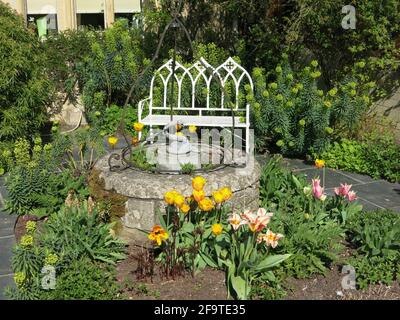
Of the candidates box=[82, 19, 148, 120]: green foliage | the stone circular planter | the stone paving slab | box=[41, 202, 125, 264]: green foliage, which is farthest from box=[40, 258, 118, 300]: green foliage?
box=[82, 19, 148, 120]: green foliage

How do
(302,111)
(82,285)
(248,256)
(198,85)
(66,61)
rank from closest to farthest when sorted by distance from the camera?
(82,285)
(248,256)
(302,111)
(198,85)
(66,61)

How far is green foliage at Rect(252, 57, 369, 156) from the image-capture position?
22.3 ft

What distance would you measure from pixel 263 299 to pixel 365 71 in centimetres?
465

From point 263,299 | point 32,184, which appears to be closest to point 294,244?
point 263,299

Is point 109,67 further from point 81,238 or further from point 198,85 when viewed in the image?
point 81,238

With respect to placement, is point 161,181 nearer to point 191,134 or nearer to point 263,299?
point 263,299

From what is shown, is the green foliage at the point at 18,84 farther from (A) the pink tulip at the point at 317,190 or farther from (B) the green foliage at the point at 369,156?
(A) the pink tulip at the point at 317,190

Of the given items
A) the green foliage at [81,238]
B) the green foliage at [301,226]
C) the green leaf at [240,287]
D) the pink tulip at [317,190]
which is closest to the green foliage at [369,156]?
the green foliage at [301,226]

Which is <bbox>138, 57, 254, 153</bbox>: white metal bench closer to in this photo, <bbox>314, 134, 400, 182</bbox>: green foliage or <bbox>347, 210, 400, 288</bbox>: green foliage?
<bbox>314, 134, 400, 182</bbox>: green foliage

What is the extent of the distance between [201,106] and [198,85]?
1.00 feet

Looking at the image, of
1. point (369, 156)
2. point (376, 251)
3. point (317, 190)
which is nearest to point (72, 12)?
point (369, 156)

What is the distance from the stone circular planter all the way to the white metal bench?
5.96ft

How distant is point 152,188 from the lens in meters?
4.66
